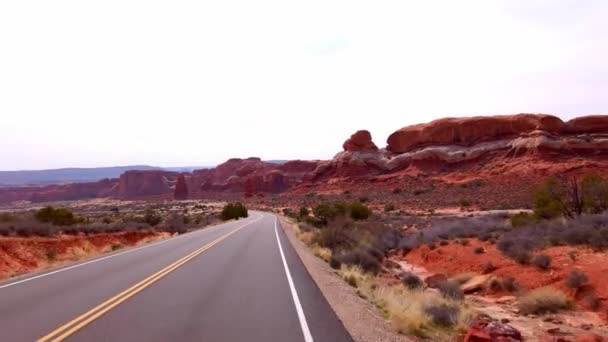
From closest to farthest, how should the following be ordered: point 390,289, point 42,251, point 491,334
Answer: point 491,334 < point 390,289 < point 42,251

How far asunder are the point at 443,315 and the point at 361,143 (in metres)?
100

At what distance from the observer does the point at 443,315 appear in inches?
390

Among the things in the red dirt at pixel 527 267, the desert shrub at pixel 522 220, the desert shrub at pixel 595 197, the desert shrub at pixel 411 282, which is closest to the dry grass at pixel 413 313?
the desert shrub at pixel 411 282

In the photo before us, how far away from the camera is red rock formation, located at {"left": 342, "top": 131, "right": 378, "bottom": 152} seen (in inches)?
4262

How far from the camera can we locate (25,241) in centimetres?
2506

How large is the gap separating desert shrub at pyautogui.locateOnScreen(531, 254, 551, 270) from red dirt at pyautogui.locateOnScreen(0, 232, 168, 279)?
56.0 feet

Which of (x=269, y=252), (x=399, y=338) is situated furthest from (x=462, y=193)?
(x=399, y=338)

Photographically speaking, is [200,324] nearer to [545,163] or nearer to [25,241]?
[25,241]

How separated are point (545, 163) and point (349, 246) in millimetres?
51932

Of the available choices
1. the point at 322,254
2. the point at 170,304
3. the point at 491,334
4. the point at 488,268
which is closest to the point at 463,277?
the point at 488,268

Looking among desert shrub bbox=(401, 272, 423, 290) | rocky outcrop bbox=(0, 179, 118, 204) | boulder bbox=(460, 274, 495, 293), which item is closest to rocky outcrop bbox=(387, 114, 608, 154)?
boulder bbox=(460, 274, 495, 293)

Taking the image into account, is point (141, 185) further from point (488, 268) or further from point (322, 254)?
point (488, 268)

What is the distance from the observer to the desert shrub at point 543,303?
12.7m

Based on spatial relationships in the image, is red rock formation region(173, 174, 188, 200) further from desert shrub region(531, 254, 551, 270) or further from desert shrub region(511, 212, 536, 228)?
desert shrub region(531, 254, 551, 270)
